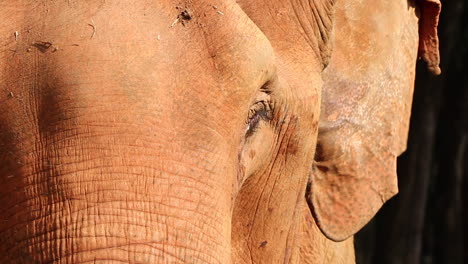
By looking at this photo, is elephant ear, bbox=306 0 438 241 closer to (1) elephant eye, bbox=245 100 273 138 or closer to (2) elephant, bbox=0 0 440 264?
(2) elephant, bbox=0 0 440 264

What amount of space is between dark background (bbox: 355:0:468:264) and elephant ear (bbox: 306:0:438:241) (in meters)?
3.75

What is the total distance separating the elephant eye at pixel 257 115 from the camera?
254cm

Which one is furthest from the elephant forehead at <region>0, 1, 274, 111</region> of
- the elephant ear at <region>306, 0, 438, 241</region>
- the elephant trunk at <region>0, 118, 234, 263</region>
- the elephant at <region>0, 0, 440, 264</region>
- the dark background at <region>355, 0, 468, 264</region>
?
the dark background at <region>355, 0, 468, 264</region>

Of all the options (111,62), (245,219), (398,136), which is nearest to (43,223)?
(111,62)

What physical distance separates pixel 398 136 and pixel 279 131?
769 millimetres

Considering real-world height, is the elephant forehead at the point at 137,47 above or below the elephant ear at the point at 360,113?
below

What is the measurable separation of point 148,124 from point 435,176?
5.31 m

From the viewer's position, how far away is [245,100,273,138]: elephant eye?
8.34 ft

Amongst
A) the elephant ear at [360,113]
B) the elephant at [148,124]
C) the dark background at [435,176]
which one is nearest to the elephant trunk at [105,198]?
the elephant at [148,124]

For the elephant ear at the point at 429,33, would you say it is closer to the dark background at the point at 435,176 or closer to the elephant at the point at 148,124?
the elephant at the point at 148,124

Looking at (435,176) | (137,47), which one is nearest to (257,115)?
(137,47)

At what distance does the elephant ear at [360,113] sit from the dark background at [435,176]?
12.3 ft

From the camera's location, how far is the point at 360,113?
3.16 m

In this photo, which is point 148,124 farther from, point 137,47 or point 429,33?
point 429,33
